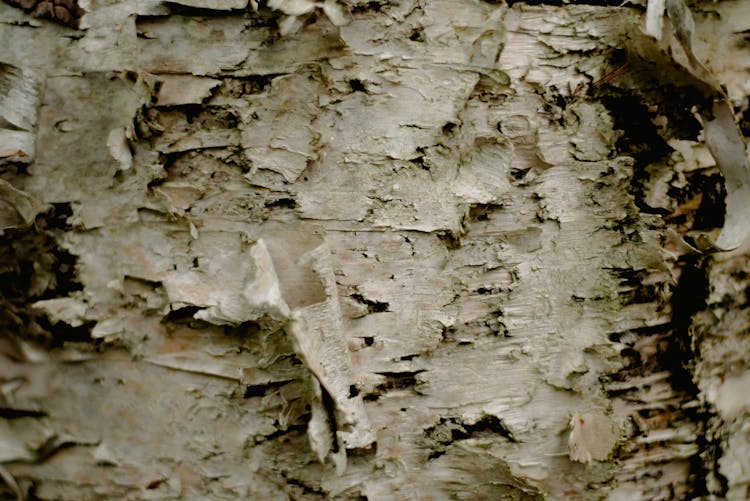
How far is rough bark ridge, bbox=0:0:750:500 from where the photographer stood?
643 mm

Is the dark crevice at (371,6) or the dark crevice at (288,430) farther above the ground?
the dark crevice at (371,6)

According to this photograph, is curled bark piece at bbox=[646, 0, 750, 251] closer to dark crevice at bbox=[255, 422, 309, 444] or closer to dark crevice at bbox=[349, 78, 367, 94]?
A: dark crevice at bbox=[349, 78, 367, 94]

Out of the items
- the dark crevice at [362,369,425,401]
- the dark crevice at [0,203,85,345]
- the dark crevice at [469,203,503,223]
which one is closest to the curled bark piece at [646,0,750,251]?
the dark crevice at [469,203,503,223]

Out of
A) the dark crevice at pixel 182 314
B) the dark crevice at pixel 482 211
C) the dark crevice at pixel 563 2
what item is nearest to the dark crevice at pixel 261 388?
the dark crevice at pixel 182 314

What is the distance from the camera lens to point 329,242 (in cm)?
66

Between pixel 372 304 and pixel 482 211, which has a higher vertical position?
pixel 482 211

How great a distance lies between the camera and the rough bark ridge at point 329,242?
64 cm

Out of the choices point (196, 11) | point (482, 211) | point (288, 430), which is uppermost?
point (196, 11)

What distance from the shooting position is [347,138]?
655 millimetres

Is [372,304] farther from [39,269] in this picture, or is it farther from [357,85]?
[39,269]

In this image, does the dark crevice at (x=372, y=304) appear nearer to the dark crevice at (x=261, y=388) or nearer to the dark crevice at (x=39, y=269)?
the dark crevice at (x=261, y=388)

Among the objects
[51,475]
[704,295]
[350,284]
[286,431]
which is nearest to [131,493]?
[51,475]

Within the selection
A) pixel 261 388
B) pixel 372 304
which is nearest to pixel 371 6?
pixel 372 304

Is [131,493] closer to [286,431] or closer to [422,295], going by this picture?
[286,431]
